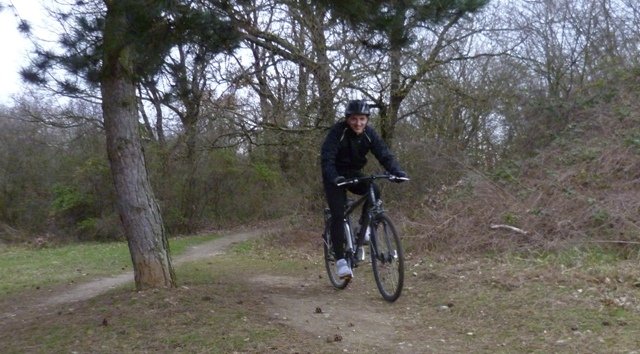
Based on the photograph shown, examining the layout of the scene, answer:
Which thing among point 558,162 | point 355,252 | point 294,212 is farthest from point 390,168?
point 294,212

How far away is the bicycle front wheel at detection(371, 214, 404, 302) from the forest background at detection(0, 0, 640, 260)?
1853mm

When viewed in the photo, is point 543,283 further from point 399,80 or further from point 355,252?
point 399,80

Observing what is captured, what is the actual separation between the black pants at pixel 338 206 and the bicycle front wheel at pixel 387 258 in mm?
311

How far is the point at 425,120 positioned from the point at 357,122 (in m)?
9.95

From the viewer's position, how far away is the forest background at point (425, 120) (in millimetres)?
8609

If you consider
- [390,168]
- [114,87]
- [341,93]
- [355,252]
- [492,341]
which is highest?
[341,93]

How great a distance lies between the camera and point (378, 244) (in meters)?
6.84

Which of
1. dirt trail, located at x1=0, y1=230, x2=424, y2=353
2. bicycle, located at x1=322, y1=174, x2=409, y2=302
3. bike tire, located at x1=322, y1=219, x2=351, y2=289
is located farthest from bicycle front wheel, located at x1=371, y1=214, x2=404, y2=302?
bike tire, located at x1=322, y1=219, x2=351, y2=289

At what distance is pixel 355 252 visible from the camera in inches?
285

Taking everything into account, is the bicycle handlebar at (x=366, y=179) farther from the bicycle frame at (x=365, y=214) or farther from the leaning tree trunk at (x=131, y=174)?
the leaning tree trunk at (x=131, y=174)

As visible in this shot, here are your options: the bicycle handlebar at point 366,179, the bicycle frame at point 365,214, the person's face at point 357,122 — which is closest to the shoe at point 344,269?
the bicycle frame at point 365,214

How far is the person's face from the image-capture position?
689 cm

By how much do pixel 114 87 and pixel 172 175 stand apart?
1800 cm

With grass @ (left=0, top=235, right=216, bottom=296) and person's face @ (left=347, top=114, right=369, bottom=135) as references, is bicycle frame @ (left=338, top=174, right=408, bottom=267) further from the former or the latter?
grass @ (left=0, top=235, right=216, bottom=296)
